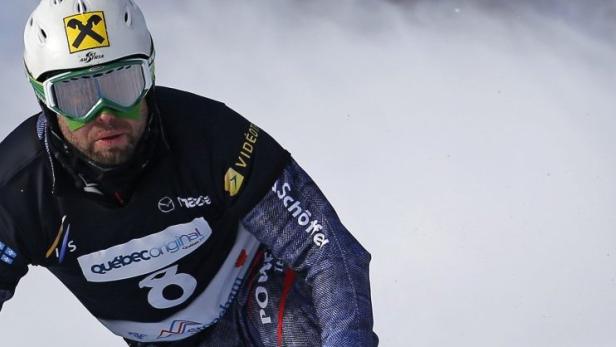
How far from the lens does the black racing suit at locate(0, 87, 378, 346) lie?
14.1 feet

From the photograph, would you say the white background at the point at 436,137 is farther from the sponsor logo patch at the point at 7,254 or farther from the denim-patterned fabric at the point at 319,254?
the sponsor logo patch at the point at 7,254

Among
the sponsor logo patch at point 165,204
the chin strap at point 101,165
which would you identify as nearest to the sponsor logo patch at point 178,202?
the sponsor logo patch at point 165,204

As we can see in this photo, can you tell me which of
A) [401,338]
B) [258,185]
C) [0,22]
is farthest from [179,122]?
[0,22]

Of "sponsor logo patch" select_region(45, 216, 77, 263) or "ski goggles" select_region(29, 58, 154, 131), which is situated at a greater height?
"ski goggles" select_region(29, 58, 154, 131)

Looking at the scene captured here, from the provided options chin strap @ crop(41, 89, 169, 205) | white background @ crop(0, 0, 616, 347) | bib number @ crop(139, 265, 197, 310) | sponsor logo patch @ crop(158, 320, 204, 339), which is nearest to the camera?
chin strap @ crop(41, 89, 169, 205)

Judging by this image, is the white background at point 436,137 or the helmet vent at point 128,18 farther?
the white background at point 436,137

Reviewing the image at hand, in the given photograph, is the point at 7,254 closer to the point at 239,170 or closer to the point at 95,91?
the point at 95,91

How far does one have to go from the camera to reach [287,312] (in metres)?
→ 4.68

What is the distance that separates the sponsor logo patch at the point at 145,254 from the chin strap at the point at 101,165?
0.18 metres

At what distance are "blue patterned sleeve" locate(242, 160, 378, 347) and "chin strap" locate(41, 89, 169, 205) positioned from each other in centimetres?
35

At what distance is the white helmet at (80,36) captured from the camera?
418cm

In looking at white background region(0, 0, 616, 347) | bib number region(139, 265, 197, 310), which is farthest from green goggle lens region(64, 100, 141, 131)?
white background region(0, 0, 616, 347)

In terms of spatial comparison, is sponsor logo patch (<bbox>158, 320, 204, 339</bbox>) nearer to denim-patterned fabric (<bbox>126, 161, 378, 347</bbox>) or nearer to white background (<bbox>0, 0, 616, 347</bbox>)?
denim-patterned fabric (<bbox>126, 161, 378, 347</bbox>)

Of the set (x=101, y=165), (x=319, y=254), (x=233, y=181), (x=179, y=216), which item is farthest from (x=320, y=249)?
(x=101, y=165)
